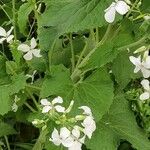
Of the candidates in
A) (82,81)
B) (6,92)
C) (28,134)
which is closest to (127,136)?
(82,81)

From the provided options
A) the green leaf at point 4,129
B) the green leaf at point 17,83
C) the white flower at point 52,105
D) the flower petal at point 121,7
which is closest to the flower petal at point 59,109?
the white flower at point 52,105

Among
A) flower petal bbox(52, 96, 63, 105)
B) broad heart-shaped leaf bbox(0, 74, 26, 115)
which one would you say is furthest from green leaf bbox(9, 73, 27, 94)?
flower petal bbox(52, 96, 63, 105)

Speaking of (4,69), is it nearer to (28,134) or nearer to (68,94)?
(68,94)

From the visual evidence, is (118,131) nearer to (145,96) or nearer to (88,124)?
(145,96)

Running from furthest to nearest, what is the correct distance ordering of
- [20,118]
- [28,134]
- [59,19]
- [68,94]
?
[28,134] < [20,118] < [68,94] < [59,19]

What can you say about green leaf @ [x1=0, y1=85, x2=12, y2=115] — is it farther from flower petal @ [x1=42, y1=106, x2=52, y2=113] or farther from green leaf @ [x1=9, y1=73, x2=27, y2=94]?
flower petal @ [x1=42, y1=106, x2=52, y2=113]

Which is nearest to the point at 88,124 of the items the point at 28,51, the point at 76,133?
the point at 76,133

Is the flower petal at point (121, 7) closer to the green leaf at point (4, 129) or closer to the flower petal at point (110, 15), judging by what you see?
the flower petal at point (110, 15)
